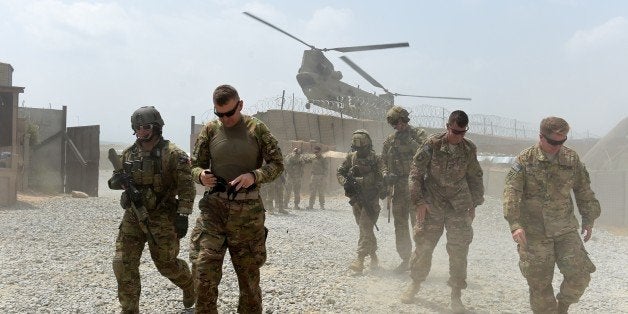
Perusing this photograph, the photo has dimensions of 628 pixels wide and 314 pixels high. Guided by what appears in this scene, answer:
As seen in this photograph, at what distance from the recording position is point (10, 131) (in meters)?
14.6

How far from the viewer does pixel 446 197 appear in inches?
208

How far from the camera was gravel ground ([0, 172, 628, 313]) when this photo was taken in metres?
5.02

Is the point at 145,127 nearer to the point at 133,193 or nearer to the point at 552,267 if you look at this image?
the point at 133,193

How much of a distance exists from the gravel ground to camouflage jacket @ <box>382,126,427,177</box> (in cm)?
135

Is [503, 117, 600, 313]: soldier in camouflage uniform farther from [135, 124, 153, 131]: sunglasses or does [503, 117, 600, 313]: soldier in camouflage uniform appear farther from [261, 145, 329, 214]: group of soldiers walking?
[261, 145, 329, 214]: group of soldiers walking

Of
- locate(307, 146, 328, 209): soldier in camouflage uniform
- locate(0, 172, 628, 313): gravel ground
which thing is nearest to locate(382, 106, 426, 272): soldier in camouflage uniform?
locate(0, 172, 628, 313): gravel ground

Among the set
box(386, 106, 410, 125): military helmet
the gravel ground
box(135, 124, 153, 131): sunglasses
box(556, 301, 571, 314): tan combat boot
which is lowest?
the gravel ground

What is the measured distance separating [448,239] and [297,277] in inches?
73.6

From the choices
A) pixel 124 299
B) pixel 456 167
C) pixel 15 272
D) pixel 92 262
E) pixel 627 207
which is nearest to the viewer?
pixel 124 299

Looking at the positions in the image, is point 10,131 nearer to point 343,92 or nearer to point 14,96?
point 14,96

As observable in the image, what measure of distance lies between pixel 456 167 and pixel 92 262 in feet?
15.4

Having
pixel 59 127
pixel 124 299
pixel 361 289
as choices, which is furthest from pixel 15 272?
pixel 59 127

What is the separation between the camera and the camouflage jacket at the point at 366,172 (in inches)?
275

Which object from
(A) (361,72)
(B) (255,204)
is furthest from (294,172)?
(B) (255,204)
